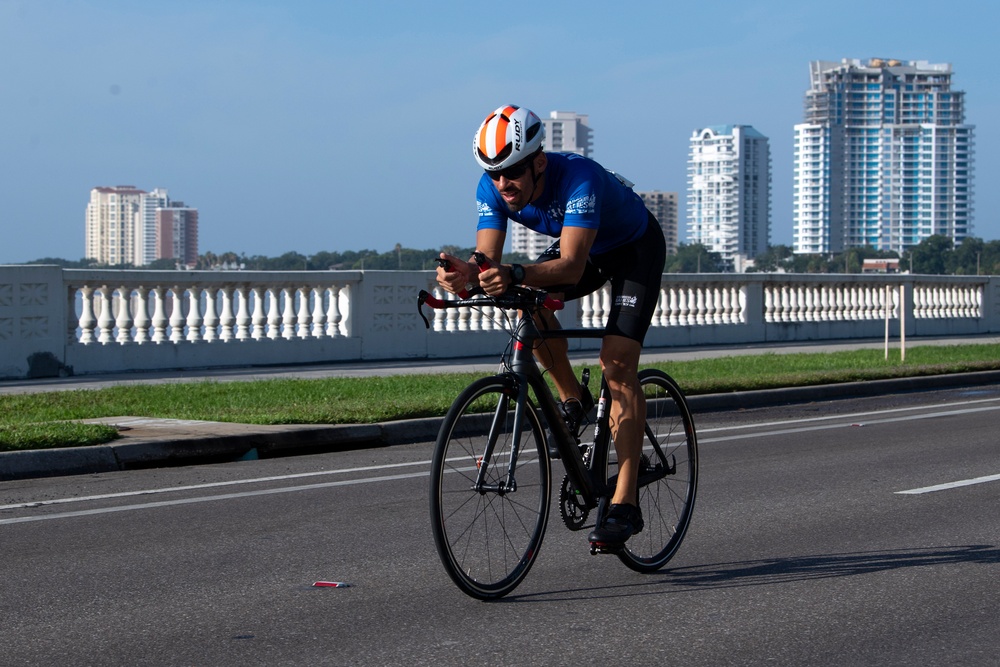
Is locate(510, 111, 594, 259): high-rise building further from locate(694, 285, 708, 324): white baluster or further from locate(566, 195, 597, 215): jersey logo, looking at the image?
locate(566, 195, 597, 215): jersey logo

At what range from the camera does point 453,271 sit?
4.79 meters

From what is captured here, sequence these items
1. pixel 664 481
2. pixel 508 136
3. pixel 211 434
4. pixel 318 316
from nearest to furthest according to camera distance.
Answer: pixel 508 136, pixel 664 481, pixel 211 434, pixel 318 316

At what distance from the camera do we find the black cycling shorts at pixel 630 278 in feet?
18.5

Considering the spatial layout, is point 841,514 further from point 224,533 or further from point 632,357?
point 224,533

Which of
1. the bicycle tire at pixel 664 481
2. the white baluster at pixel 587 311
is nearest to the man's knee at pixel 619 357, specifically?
the bicycle tire at pixel 664 481

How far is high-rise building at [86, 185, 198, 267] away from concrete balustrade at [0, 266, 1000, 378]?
120m

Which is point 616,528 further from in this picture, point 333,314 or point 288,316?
point 333,314

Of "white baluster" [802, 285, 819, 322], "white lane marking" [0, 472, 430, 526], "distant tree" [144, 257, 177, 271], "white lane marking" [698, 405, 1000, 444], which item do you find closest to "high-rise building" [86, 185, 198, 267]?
"distant tree" [144, 257, 177, 271]

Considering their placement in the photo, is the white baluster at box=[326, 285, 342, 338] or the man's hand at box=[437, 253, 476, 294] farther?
the white baluster at box=[326, 285, 342, 338]

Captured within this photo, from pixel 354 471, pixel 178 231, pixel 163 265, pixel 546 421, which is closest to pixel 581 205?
pixel 546 421

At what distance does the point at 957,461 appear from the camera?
Result: 985 cm

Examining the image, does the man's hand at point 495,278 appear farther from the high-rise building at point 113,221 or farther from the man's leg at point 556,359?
the high-rise building at point 113,221

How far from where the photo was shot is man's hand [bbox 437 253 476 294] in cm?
475

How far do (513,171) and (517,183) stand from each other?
0.07m
